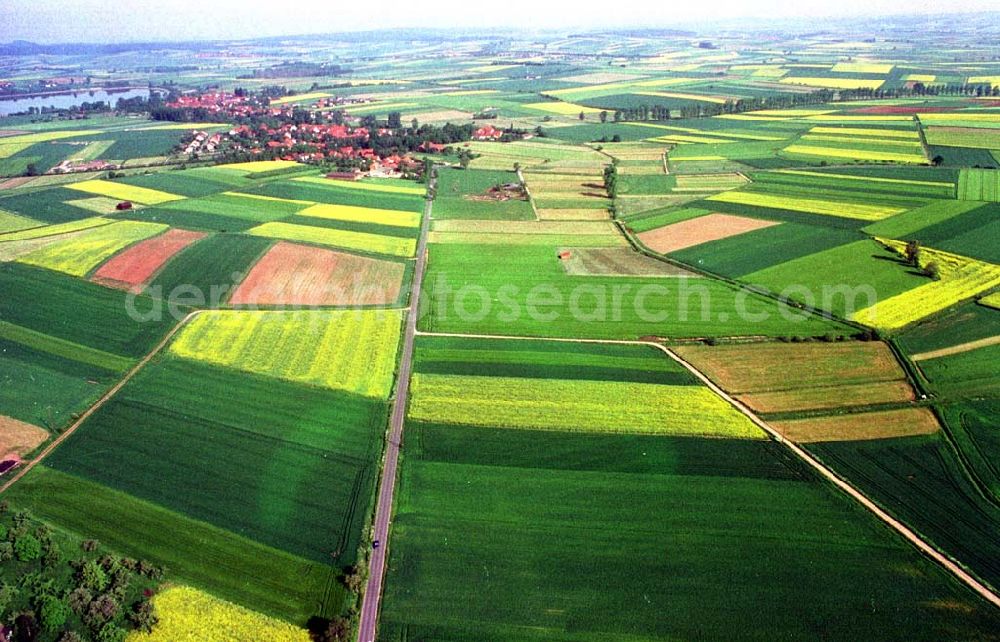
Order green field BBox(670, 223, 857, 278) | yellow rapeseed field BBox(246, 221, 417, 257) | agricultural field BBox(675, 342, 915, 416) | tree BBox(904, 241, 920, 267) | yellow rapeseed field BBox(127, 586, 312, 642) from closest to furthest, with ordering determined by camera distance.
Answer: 1. yellow rapeseed field BBox(127, 586, 312, 642)
2. agricultural field BBox(675, 342, 915, 416)
3. tree BBox(904, 241, 920, 267)
4. green field BBox(670, 223, 857, 278)
5. yellow rapeseed field BBox(246, 221, 417, 257)

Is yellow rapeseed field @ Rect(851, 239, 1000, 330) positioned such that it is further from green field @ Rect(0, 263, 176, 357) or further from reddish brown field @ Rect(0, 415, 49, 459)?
reddish brown field @ Rect(0, 415, 49, 459)

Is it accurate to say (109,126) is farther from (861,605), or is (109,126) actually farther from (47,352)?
(861,605)

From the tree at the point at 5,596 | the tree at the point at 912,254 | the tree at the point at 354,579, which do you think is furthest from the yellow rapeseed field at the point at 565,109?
the tree at the point at 5,596

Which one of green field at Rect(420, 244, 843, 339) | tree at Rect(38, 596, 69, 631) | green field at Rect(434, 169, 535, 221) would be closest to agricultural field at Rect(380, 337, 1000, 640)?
tree at Rect(38, 596, 69, 631)

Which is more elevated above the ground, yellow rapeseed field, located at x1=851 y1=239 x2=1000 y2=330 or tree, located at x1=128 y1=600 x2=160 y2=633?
yellow rapeseed field, located at x1=851 y1=239 x2=1000 y2=330

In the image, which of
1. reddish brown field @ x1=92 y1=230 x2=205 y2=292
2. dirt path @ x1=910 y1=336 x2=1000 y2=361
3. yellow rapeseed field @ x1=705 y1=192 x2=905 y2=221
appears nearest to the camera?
dirt path @ x1=910 y1=336 x2=1000 y2=361

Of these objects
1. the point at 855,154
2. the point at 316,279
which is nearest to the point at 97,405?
the point at 316,279

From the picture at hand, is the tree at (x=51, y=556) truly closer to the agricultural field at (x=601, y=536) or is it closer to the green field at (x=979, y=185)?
the agricultural field at (x=601, y=536)
